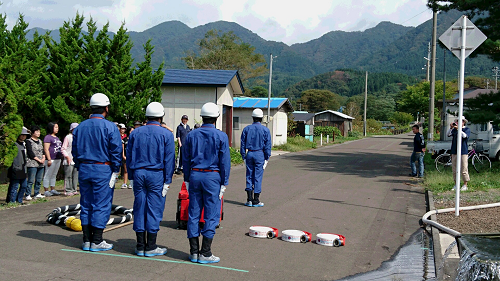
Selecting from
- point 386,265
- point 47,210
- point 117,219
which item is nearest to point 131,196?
point 47,210

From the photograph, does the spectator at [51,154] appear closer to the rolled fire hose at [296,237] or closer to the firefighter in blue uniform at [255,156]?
the firefighter in blue uniform at [255,156]

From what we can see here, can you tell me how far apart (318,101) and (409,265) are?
4280 inches

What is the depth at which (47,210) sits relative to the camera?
31.7ft

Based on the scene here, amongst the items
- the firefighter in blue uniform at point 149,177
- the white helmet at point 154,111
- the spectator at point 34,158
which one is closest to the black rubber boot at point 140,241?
the firefighter in blue uniform at point 149,177

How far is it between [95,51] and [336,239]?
11121 millimetres

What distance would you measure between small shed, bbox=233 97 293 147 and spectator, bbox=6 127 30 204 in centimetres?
2152

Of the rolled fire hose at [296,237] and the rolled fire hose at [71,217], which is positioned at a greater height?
the rolled fire hose at [71,217]

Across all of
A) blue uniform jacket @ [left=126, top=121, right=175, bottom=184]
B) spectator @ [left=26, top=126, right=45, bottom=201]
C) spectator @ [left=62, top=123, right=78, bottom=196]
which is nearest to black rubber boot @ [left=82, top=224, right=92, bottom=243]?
blue uniform jacket @ [left=126, top=121, right=175, bottom=184]

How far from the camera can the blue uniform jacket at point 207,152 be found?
6328mm

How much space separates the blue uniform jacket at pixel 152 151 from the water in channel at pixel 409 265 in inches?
112

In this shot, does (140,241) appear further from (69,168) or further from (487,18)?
(487,18)

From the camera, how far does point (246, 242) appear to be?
24.0ft

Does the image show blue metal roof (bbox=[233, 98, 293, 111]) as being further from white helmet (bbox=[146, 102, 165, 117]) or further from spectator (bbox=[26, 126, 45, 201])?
white helmet (bbox=[146, 102, 165, 117])

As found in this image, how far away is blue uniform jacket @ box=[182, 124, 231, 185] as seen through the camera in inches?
249
